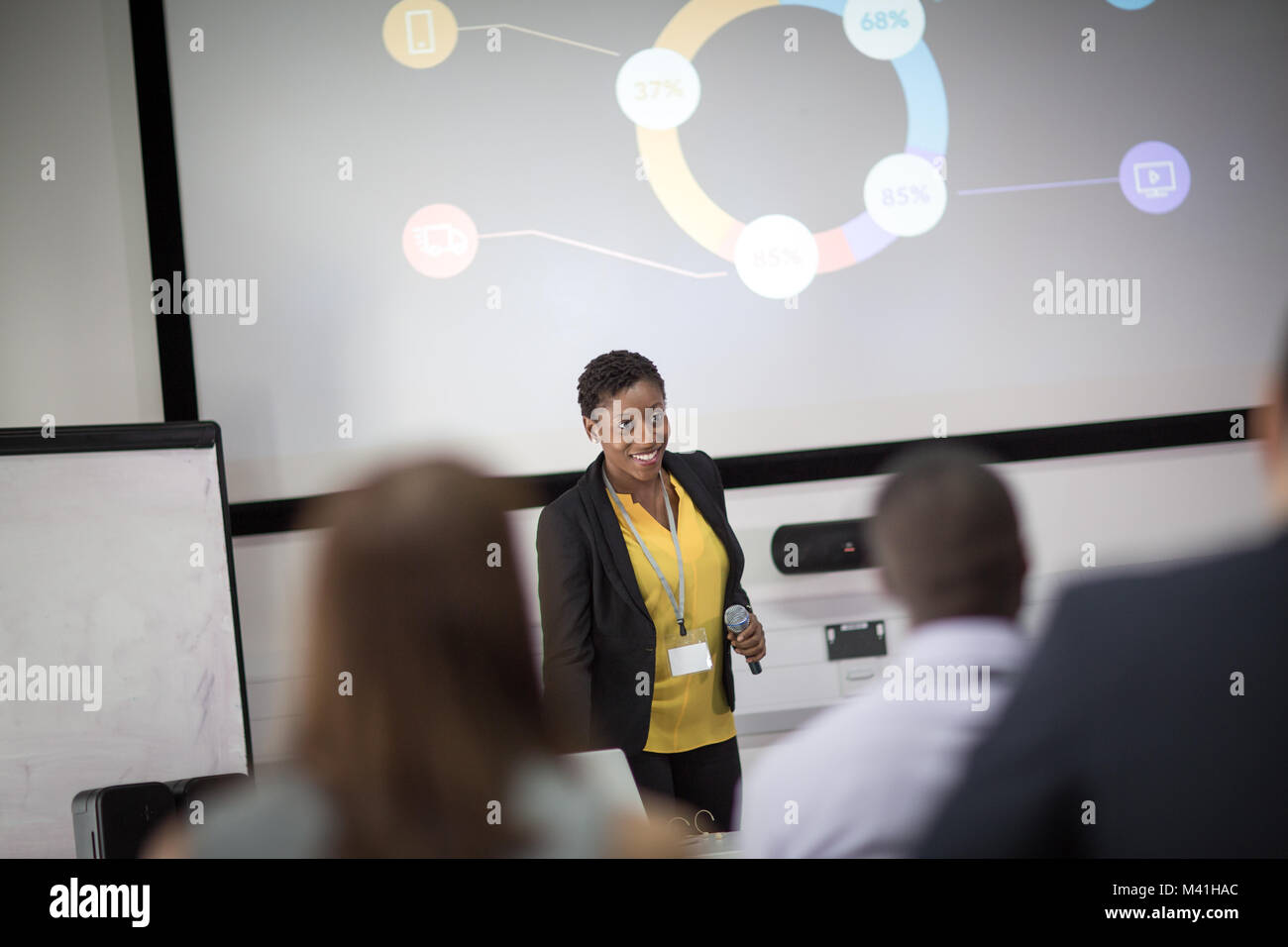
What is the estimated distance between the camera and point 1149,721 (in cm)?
82

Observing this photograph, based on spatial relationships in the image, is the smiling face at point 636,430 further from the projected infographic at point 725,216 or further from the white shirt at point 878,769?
the white shirt at point 878,769

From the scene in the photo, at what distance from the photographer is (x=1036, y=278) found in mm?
2436

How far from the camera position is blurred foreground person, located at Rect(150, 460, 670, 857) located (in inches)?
34.1

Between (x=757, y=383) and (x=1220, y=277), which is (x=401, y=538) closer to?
(x=757, y=383)

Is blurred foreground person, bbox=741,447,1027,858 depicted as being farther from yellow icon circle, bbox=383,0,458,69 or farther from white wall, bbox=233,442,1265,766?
yellow icon circle, bbox=383,0,458,69

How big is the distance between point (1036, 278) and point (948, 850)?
200cm

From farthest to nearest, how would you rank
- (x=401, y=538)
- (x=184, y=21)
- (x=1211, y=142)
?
(x=1211, y=142) → (x=184, y=21) → (x=401, y=538)

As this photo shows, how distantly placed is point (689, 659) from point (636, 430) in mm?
514

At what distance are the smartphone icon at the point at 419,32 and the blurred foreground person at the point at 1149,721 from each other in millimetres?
2103

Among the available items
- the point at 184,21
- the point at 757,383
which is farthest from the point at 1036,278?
the point at 184,21

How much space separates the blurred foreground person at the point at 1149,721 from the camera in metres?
0.74

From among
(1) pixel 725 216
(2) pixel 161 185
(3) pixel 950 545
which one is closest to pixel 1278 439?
(3) pixel 950 545

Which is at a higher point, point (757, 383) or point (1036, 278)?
point (1036, 278)

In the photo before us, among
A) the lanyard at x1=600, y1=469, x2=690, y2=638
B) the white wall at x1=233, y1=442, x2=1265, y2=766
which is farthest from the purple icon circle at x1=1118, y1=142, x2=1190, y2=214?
the lanyard at x1=600, y1=469, x2=690, y2=638
